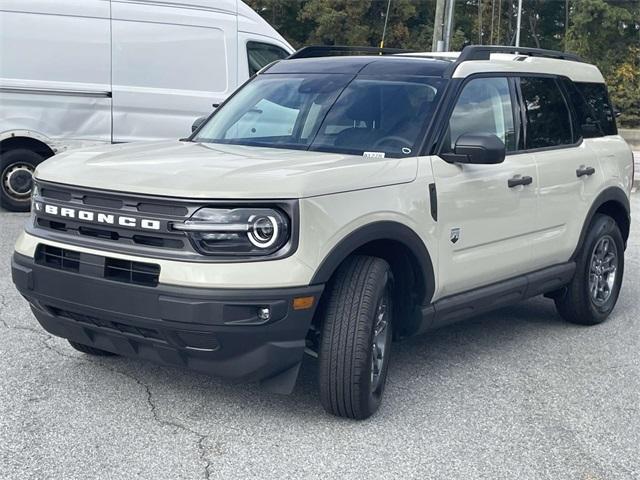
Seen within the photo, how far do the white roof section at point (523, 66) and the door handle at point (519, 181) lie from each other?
0.67 metres

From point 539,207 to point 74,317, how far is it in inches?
114

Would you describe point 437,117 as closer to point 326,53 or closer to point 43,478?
point 326,53

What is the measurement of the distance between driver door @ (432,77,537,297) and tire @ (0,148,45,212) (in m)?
6.83

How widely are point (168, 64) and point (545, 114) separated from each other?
20.4 feet

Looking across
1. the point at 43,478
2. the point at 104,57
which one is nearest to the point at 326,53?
the point at 43,478

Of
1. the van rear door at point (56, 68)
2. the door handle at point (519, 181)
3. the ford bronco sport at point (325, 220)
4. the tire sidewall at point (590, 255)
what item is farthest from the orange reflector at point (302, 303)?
the van rear door at point (56, 68)

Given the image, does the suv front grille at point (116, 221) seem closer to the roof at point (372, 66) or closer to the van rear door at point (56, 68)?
the roof at point (372, 66)

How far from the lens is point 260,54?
457 inches

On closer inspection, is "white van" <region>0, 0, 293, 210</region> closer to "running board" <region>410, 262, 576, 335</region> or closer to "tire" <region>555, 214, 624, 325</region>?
"tire" <region>555, 214, 624, 325</region>

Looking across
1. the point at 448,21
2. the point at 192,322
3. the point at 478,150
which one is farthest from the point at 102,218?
the point at 448,21

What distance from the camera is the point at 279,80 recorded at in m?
5.67

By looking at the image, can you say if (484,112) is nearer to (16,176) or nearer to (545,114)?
(545,114)

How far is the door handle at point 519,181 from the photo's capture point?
523 cm

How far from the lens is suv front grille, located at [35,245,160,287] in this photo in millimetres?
3922
